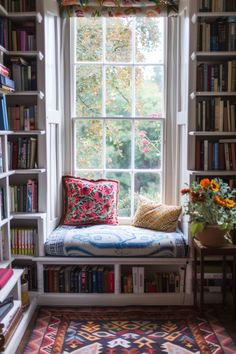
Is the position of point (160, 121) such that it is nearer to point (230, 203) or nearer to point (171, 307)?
point (230, 203)

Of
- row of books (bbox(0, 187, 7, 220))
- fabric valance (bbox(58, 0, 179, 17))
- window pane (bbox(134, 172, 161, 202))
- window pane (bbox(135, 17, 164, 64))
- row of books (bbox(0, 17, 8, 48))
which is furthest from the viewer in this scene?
window pane (bbox(134, 172, 161, 202))

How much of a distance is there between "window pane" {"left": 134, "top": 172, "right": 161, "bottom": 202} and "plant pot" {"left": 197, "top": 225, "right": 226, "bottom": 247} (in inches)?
37.0

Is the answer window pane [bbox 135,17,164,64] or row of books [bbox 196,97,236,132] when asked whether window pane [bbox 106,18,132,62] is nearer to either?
window pane [bbox 135,17,164,64]

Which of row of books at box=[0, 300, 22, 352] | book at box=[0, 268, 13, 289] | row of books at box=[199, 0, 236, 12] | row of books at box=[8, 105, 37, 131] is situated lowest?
row of books at box=[0, 300, 22, 352]

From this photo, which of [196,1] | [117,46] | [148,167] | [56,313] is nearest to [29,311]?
[56,313]

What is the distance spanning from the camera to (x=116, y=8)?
344 cm

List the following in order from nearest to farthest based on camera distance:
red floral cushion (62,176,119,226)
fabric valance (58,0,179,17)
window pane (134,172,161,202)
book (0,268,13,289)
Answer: book (0,268,13,289)
fabric valance (58,0,179,17)
red floral cushion (62,176,119,226)
window pane (134,172,161,202)

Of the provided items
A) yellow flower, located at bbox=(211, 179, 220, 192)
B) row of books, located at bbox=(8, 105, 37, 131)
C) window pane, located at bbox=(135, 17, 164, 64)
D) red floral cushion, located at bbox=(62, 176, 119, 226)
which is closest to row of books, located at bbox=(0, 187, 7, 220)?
row of books, located at bbox=(8, 105, 37, 131)

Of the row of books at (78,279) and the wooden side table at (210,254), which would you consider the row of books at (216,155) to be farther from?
the row of books at (78,279)

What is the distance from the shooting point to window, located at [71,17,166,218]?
3.69m

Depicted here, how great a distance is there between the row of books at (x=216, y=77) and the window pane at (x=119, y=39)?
0.82m

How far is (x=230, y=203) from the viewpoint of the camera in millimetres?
2887

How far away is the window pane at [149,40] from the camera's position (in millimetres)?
3676

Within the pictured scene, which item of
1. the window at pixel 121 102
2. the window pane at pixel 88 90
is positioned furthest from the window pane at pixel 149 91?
the window pane at pixel 88 90
